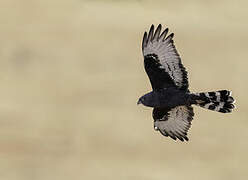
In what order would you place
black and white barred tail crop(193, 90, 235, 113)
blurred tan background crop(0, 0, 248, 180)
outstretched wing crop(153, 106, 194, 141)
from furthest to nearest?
1. blurred tan background crop(0, 0, 248, 180)
2. outstretched wing crop(153, 106, 194, 141)
3. black and white barred tail crop(193, 90, 235, 113)

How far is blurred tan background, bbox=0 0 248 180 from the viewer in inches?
810

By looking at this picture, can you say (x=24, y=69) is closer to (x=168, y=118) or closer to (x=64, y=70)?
(x=64, y=70)

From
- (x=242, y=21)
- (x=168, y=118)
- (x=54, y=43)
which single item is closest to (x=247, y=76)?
(x=242, y=21)

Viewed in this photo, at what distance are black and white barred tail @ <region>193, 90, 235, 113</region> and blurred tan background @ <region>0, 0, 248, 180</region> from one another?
4.69 m

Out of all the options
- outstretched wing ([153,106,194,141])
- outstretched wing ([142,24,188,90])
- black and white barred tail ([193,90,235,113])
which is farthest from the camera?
outstretched wing ([153,106,194,141])

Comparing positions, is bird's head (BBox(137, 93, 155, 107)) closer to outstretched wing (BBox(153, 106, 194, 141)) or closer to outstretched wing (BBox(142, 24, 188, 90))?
outstretched wing (BBox(142, 24, 188, 90))

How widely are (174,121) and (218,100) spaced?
0.85 meters

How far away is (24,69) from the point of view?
23.2 m

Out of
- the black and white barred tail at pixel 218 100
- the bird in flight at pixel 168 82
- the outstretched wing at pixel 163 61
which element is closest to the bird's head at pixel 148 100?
the bird in flight at pixel 168 82

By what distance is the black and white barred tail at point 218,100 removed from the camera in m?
15.5

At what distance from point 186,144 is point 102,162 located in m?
1.54

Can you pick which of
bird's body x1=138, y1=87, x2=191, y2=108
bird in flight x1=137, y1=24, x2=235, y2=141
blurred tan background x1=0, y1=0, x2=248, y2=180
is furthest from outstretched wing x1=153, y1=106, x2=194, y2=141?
blurred tan background x1=0, y1=0, x2=248, y2=180

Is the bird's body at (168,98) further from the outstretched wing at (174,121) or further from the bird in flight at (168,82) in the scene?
the outstretched wing at (174,121)

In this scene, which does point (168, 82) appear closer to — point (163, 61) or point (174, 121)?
point (163, 61)
